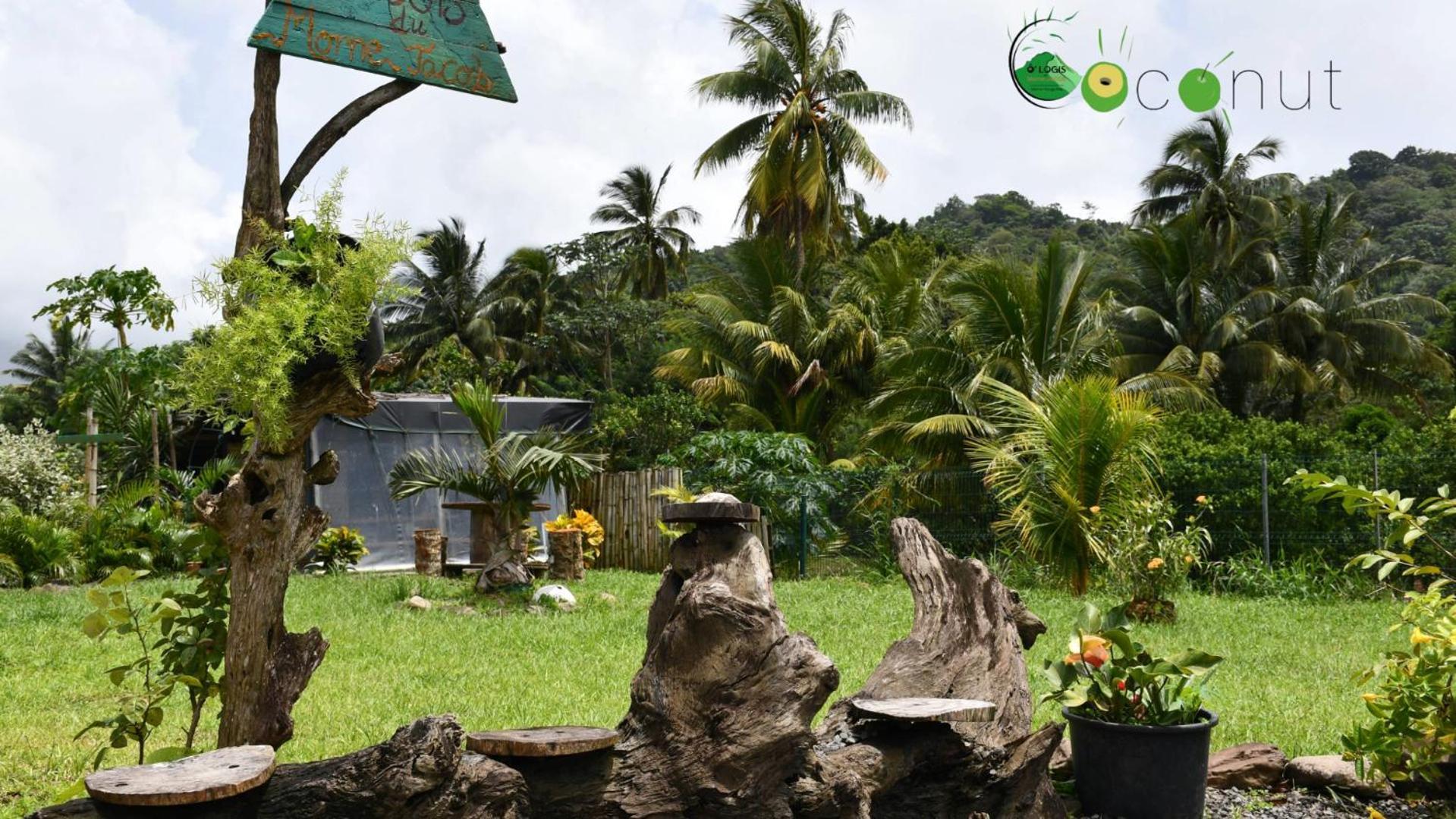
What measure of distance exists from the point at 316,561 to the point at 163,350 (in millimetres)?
4124

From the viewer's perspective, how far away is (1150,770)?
3.59 metres

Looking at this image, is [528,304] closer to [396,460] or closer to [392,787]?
[396,460]

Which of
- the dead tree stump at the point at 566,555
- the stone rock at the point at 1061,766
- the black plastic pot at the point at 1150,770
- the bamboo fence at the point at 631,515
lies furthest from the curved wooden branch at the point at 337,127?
the bamboo fence at the point at 631,515

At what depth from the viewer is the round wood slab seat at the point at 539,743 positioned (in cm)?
266

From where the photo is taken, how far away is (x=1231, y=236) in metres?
27.5

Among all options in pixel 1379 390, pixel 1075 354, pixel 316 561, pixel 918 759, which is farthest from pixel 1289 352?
pixel 918 759

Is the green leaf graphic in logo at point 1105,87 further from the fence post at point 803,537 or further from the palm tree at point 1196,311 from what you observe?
the palm tree at point 1196,311

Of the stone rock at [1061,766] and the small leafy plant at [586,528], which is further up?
the small leafy plant at [586,528]

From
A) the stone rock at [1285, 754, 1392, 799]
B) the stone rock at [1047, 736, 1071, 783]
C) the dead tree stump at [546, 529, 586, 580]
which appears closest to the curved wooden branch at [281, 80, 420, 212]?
the stone rock at [1047, 736, 1071, 783]

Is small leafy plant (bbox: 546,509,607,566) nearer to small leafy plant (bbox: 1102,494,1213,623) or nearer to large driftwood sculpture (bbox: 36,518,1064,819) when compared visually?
small leafy plant (bbox: 1102,494,1213,623)

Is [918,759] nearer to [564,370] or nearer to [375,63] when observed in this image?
[375,63]

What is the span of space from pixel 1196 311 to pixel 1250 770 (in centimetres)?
2469

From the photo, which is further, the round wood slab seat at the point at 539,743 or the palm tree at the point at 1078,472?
the palm tree at the point at 1078,472

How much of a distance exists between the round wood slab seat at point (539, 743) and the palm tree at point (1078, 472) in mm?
7901
